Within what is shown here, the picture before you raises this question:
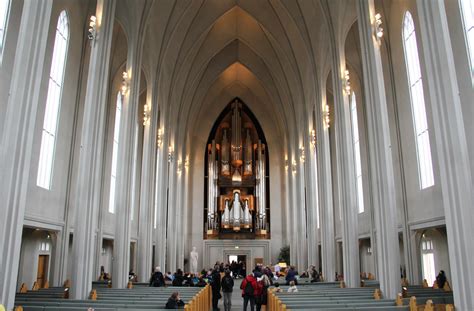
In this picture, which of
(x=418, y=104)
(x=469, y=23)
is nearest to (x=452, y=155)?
(x=469, y=23)

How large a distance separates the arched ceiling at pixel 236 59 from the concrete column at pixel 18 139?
10964 millimetres

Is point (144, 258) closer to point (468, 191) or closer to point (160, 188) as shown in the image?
point (160, 188)

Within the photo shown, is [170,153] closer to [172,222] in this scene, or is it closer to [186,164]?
[172,222]

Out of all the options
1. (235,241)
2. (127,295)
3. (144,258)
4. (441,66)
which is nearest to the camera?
(441,66)

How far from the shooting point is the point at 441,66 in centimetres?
814

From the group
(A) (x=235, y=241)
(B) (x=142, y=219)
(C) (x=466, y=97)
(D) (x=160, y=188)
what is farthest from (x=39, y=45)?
(A) (x=235, y=241)

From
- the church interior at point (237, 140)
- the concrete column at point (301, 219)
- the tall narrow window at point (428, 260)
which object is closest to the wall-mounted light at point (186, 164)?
the church interior at point (237, 140)

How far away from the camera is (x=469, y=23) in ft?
37.4

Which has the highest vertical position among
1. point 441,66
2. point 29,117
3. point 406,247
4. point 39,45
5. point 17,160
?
point 39,45

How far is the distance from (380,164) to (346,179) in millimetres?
4237

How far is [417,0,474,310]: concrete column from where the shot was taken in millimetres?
7480

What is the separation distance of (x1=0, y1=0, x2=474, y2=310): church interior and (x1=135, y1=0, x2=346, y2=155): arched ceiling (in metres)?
0.12

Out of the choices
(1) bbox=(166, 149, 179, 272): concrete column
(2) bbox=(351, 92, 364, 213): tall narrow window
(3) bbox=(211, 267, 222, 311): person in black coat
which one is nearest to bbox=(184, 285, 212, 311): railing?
(3) bbox=(211, 267, 222, 311): person in black coat

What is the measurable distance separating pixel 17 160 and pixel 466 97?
11.3 m
